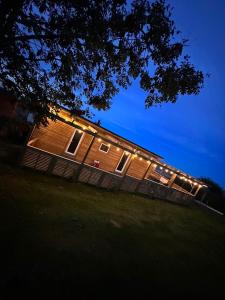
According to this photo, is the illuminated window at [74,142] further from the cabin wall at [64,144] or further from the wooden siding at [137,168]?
the wooden siding at [137,168]

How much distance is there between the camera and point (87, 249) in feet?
21.3

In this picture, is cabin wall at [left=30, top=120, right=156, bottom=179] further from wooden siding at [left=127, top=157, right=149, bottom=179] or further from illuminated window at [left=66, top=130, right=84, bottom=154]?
wooden siding at [left=127, top=157, right=149, bottom=179]

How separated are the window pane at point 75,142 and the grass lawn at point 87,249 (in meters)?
5.52

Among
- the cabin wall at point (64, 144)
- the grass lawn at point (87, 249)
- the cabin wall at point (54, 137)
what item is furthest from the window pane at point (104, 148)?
the grass lawn at point (87, 249)

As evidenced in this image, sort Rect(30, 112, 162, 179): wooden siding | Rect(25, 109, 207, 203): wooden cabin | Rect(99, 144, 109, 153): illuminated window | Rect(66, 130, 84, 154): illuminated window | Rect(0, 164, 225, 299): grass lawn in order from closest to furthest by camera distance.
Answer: Rect(0, 164, 225, 299): grass lawn → Rect(25, 109, 207, 203): wooden cabin → Rect(30, 112, 162, 179): wooden siding → Rect(66, 130, 84, 154): illuminated window → Rect(99, 144, 109, 153): illuminated window

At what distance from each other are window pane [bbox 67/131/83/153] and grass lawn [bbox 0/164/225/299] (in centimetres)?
552

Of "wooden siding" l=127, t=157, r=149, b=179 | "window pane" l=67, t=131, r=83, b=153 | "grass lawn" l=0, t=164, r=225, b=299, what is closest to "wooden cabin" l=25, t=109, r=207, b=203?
"window pane" l=67, t=131, r=83, b=153

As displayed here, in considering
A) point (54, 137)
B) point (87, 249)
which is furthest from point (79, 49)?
point (54, 137)

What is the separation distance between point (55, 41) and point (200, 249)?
11.0 metres

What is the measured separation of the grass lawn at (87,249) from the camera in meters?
4.83

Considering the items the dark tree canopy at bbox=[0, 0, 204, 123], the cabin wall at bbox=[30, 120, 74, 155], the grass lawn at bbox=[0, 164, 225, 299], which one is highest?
the dark tree canopy at bbox=[0, 0, 204, 123]

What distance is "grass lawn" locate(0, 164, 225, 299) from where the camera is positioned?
15.9 ft

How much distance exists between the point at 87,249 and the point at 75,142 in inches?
456

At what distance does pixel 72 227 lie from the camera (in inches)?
294
